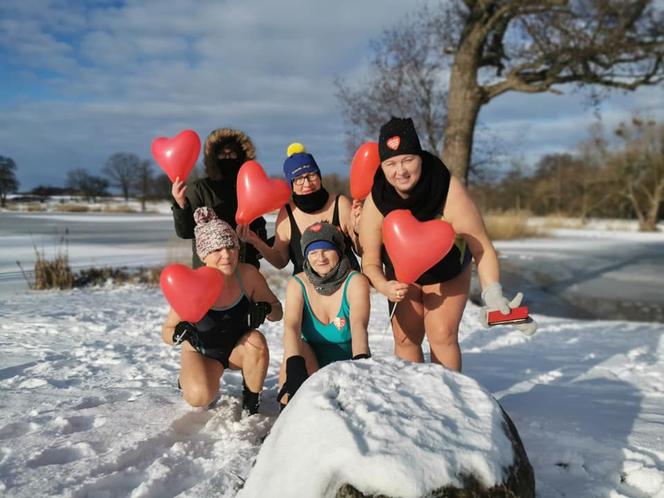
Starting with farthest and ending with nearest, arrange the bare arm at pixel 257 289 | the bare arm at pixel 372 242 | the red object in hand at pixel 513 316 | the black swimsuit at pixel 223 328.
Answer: the bare arm at pixel 257 289
the black swimsuit at pixel 223 328
the bare arm at pixel 372 242
the red object in hand at pixel 513 316

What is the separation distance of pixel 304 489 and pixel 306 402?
0.98 feet

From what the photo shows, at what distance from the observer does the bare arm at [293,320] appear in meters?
2.44

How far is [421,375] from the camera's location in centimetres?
182

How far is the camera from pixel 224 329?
2.61 meters

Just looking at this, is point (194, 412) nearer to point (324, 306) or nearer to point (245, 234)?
point (324, 306)

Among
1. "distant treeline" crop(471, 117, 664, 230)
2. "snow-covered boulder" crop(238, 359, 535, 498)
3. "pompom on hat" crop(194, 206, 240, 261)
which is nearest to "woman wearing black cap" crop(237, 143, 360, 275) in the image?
"pompom on hat" crop(194, 206, 240, 261)

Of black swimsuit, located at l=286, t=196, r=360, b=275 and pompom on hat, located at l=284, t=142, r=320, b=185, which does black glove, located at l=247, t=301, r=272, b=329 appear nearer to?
black swimsuit, located at l=286, t=196, r=360, b=275

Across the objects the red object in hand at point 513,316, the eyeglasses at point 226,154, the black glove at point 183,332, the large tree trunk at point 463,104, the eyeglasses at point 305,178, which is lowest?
the black glove at point 183,332

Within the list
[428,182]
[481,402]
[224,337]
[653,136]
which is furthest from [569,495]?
[653,136]

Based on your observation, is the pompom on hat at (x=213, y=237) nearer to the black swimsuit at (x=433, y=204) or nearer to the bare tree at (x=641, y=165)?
the black swimsuit at (x=433, y=204)

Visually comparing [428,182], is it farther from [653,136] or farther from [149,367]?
[653,136]

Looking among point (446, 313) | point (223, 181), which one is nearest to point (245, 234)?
point (223, 181)

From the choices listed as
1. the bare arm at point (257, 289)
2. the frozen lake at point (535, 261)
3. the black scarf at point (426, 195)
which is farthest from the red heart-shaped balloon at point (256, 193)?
the frozen lake at point (535, 261)

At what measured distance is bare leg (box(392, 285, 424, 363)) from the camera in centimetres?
262
